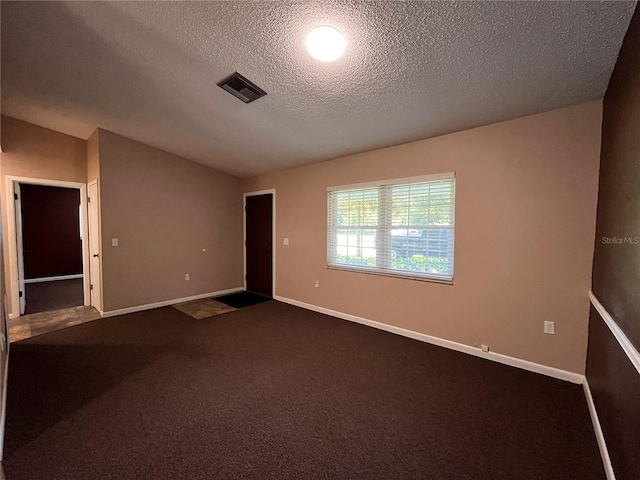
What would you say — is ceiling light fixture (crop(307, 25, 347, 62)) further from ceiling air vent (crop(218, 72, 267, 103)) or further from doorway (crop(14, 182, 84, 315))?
doorway (crop(14, 182, 84, 315))

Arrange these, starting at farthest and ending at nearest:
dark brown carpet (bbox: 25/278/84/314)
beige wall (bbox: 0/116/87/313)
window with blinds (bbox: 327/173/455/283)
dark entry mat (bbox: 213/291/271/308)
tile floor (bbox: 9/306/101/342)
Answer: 1. dark entry mat (bbox: 213/291/271/308)
2. dark brown carpet (bbox: 25/278/84/314)
3. beige wall (bbox: 0/116/87/313)
4. tile floor (bbox: 9/306/101/342)
5. window with blinds (bbox: 327/173/455/283)

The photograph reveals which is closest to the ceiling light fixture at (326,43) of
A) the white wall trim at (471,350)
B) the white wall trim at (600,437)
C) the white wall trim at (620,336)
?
the white wall trim at (620,336)

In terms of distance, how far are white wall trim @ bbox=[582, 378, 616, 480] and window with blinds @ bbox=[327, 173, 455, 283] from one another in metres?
1.35

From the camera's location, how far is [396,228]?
11.4 feet

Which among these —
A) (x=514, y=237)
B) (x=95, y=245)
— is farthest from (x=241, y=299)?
(x=514, y=237)

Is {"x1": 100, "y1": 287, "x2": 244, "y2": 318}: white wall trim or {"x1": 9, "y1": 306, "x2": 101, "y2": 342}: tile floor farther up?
{"x1": 100, "y1": 287, "x2": 244, "y2": 318}: white wall trim

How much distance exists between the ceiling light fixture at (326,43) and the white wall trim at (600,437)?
284 cm

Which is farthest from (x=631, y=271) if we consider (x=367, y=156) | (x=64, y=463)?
(x=64, y=463)

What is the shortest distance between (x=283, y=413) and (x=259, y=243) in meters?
3.80

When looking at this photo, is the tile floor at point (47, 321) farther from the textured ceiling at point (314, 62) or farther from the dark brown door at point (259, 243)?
the textured ceiling at point (314, 62)

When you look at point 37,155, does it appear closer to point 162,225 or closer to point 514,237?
point 162,225

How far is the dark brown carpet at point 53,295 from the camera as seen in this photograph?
14.8 feet

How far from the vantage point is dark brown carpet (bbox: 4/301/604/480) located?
1530mm

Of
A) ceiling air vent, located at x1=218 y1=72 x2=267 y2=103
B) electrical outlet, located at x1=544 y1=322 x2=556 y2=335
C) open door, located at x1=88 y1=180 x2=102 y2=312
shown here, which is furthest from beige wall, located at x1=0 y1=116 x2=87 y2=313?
electrical outlet, located at x1=544 y1=322 x2=556 y2=335
